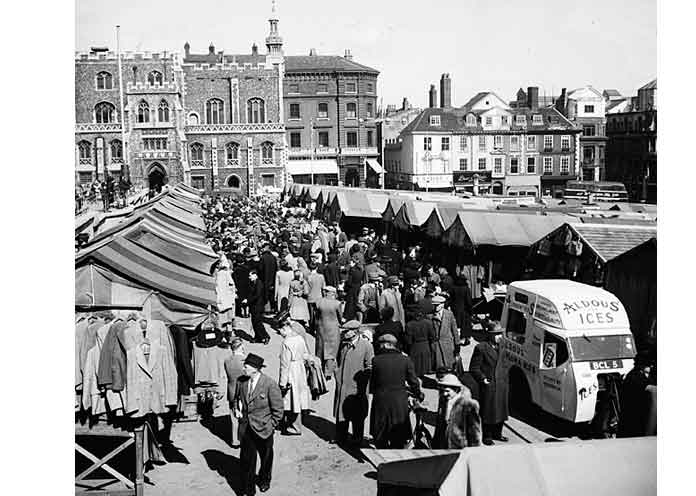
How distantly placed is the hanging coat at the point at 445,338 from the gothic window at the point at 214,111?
1856 inches

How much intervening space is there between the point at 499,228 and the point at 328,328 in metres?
6.60

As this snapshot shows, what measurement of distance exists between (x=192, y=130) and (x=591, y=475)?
168 ft

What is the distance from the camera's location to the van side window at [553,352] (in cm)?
923

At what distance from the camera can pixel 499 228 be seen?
650 inches

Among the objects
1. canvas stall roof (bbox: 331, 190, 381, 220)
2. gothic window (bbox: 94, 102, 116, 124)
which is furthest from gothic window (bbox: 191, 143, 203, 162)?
canvas stall roof (bbox: 331, 190, 381, 220)

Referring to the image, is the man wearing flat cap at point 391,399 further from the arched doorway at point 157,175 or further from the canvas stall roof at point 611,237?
the arched doorway at point 157,175

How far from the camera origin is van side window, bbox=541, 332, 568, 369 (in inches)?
364

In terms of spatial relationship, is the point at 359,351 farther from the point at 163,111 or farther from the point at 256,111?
the point at 256,111

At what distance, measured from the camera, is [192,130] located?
54562mm

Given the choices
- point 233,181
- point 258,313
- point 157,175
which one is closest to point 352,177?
point 233,181

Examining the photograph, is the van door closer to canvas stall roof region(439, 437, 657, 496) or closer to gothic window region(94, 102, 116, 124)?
canvas stall roof region(439, 437, 657, 496)

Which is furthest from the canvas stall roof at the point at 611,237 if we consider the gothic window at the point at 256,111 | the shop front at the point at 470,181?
the gothic window at the point at 256,111

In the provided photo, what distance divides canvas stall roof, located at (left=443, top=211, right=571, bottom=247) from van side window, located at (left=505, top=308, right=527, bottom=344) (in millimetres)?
5467

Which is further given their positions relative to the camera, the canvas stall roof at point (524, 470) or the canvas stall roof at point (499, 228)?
the canvas stall roof at point (499, 228)
